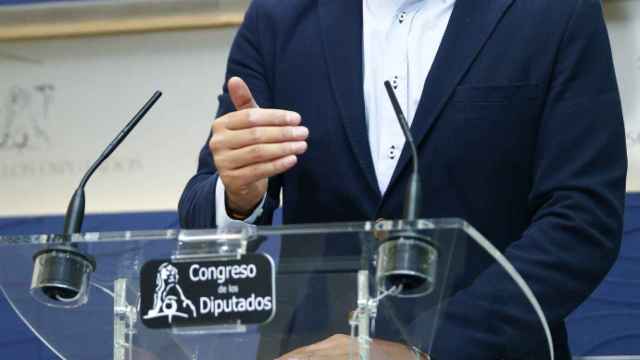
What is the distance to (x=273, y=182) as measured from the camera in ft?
5.00

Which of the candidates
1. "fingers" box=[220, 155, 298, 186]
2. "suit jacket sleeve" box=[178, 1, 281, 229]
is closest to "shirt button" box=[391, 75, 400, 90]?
"suit jacket sleeve" box=[178, 1, 281, 229]

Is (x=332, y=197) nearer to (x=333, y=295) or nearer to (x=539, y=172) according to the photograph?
(x=539, y=172)

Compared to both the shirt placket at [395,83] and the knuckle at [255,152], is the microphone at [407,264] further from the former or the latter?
the shirt placket at [395,83]

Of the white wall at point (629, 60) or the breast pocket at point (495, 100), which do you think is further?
the white wall at point (629, 60)

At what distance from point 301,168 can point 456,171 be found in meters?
0.19

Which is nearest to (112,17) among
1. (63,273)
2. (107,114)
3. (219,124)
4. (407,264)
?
(107,114)

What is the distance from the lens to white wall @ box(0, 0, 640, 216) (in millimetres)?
2305

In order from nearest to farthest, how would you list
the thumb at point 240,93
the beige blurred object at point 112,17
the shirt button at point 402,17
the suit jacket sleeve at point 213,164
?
the thumb at point 240,93, the suit jacket sleeve at point 213,164, the shirt button at point 402,17, the beige blurred object at point 112,17

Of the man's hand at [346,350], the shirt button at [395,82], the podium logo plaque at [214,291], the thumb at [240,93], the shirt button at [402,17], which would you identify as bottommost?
the man's hand at [346,350]

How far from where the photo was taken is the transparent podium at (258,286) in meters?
1.07

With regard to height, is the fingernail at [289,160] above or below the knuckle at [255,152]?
below

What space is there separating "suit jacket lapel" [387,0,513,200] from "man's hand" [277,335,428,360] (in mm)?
309

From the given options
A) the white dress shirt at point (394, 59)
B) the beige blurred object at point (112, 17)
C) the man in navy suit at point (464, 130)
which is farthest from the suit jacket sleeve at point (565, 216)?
the beige blurred object at point (112, 17)

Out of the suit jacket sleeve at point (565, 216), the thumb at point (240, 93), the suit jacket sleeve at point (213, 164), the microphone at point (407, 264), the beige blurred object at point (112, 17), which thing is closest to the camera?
the microphone at point (407, 264)
